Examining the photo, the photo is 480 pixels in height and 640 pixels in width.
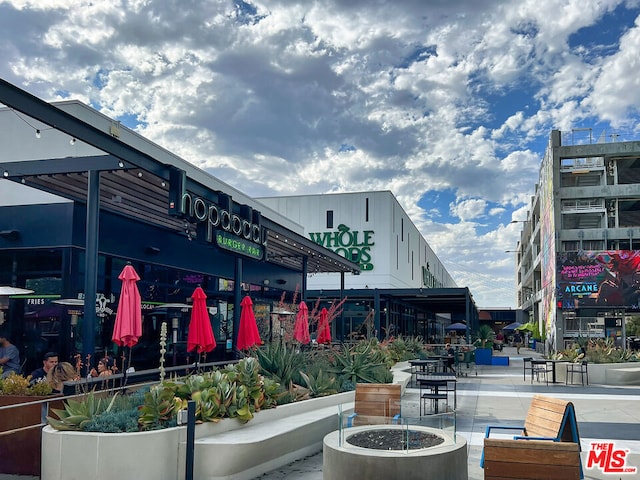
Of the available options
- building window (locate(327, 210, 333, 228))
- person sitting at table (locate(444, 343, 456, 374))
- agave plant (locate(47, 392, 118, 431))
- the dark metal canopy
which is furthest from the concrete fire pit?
building window (locate(327, 210, 333, 228))

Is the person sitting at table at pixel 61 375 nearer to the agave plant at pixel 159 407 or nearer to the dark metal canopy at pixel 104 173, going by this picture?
the agave plant at pixel 159 407

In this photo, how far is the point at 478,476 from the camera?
688 cm

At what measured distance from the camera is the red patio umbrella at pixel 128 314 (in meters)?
8.98

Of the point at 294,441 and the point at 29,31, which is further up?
the point at 29,31

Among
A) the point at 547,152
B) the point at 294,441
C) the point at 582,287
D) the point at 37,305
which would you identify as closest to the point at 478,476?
the point at 294,441

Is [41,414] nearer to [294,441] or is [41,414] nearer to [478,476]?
[294,441]

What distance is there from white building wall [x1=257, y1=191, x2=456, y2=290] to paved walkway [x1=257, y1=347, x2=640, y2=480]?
2510 cm

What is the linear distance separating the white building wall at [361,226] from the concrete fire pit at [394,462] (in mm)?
38422

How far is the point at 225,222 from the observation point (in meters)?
13.6

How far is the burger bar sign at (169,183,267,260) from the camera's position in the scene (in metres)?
11.6

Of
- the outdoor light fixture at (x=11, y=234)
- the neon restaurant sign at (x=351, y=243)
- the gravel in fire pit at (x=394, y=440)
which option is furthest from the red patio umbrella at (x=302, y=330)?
the neon restaurant sign at (x=351, y=243)

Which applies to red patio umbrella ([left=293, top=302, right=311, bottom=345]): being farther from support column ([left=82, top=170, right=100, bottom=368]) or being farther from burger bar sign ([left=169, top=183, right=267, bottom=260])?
support column ([left=82, top=170, right=100, bottom=368])

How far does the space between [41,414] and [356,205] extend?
40.3 metres

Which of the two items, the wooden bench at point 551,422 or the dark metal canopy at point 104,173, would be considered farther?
the dark metal canopy at point 104,173
